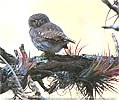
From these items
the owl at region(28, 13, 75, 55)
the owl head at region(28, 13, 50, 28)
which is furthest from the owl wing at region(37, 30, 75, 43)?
the owl head at region(28, 13, 50, 28)

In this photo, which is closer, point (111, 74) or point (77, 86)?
point (111, 74)

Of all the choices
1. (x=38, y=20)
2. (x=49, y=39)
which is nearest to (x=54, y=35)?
(x=49, y=39)

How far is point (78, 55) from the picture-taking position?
1505 mm

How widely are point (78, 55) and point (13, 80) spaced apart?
1.56ft

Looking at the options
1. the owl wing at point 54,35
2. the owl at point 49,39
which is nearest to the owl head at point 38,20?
the owl at point 49,39

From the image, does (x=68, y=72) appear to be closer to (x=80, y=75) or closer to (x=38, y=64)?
(x=80, y=75)

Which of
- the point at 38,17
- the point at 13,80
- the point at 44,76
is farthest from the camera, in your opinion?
the point at 38,17

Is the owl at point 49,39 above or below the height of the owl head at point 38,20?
below

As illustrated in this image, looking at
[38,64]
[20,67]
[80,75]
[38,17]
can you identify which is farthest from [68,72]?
[38,17]

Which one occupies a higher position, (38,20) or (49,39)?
(38,20)

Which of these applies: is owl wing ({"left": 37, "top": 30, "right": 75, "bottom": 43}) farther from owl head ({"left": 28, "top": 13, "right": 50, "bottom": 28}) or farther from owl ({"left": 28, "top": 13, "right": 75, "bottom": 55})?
owl head ({"left": 28, "top": 13, "right": 50, "bottom": 28})

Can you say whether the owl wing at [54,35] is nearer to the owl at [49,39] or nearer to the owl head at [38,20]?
the owl at [49,39]

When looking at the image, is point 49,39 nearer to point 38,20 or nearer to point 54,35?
point 54,35

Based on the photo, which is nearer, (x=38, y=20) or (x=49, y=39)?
(x=49, y=39)
